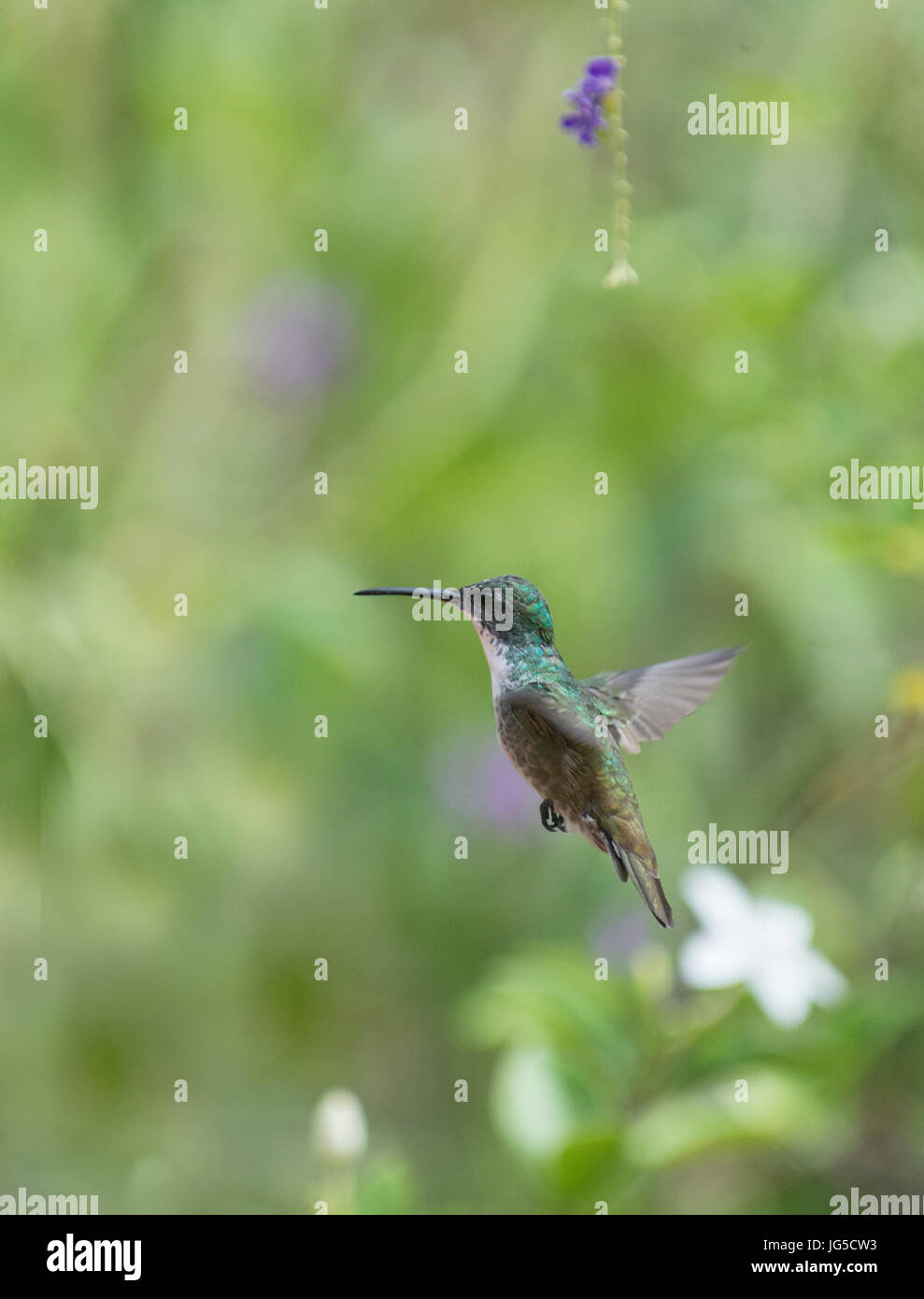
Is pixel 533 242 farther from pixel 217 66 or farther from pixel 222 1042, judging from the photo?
pixel 222 1042

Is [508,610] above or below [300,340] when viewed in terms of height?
below

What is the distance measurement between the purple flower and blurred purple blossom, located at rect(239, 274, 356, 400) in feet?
5.68

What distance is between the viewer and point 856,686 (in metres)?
2.06

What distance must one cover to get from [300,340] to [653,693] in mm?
1801

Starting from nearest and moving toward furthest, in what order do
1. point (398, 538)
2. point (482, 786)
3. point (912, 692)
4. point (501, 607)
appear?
point (501, 607)
point (912, 692)
point (398, 538)
point (482, 786)

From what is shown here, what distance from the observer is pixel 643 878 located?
0.66 m

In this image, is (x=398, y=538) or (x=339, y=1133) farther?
(x=398, y=538)

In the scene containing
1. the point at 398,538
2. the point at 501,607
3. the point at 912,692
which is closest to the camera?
the point at 501,607

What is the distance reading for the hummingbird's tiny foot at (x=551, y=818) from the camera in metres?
0.72

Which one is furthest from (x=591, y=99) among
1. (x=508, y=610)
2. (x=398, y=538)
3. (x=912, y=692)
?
(x=398, y=538)

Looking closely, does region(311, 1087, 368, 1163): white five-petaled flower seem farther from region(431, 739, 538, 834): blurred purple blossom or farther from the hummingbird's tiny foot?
region(431, 739, 538, 834): blurred purple blossom

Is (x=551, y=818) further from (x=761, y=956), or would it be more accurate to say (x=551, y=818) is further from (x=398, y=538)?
(x=398, y=538)

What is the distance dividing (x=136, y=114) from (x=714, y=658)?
67.1 inches

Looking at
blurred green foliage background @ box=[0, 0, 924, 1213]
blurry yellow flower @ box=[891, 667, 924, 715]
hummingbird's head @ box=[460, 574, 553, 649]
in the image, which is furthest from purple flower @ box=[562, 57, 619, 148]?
blurred green foliage background @ box=[0, 0, 924, 1213]
